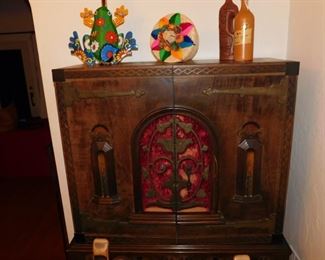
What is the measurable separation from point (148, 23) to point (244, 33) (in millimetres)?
474

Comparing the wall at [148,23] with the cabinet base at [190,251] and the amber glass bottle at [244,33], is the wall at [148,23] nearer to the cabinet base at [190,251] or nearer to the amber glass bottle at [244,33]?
the amber glass bottle at [244,33]

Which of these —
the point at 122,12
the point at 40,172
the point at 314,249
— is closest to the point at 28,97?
the point at 40,172

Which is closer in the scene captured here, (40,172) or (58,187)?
(58,187)

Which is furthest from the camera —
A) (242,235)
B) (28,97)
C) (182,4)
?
(28,97)

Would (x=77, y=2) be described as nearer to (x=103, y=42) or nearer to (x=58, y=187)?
(x=103, y=42)

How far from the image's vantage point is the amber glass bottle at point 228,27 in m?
1.08

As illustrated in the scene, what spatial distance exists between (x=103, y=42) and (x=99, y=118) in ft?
0.97

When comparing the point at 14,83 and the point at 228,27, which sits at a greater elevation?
the point at 228,27

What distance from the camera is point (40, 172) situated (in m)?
3.51

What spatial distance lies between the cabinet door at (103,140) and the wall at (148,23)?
0.40 m

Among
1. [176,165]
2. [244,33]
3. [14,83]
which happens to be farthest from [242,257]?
[14,83]

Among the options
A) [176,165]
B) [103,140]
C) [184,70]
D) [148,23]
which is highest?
[148,23]

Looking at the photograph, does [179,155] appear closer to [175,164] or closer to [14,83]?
[175,164]

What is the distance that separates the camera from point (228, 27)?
3.56 feet
